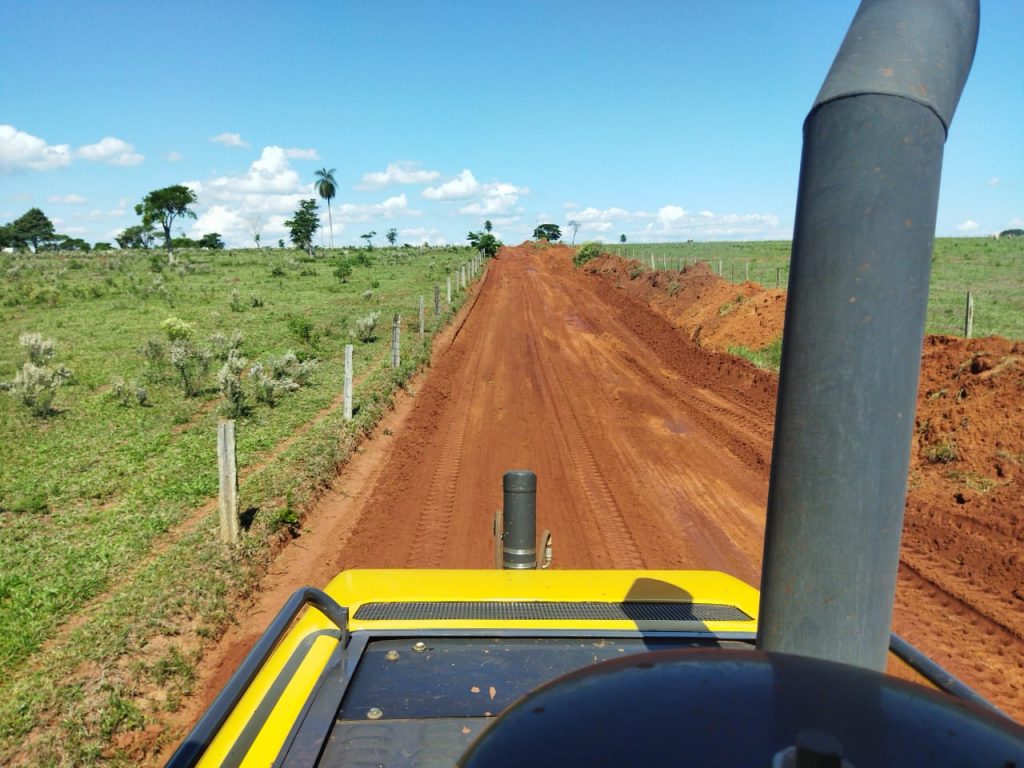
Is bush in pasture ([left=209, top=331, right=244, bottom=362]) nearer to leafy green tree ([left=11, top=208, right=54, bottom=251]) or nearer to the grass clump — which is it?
the grass clump

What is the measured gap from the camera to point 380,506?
336 inches

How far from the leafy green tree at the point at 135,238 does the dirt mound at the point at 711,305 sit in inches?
2176

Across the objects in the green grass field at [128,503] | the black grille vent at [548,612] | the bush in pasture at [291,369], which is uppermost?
the black grille vent at [548,612]

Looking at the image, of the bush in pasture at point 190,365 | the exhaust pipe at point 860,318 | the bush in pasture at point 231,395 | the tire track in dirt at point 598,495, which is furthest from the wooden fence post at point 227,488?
the bush in pasture at point 190,365

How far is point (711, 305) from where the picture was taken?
79.0 ft

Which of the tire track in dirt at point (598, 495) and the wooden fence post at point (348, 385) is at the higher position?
the wooden fence post at point (348, 385)

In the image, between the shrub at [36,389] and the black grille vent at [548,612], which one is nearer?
the black grille vent at [548,612]

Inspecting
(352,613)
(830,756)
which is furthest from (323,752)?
(830,756)

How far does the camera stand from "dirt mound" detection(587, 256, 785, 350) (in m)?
19.5

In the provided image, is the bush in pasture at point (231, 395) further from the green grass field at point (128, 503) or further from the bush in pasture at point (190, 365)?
the bush in pasture at point (190, 365)

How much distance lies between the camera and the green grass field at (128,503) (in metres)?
4.82

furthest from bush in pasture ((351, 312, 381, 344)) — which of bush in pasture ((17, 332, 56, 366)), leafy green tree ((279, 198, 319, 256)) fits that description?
leafy green tree ((279, 198, 319, 256))

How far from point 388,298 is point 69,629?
80.2 feet

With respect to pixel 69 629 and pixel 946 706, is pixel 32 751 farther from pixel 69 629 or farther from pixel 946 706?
pixel 946 706
